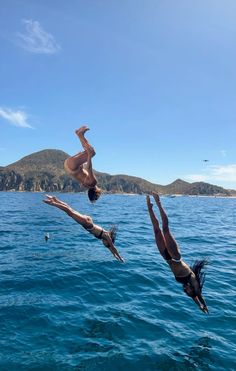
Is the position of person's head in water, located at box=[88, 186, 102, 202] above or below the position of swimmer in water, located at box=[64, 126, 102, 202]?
below

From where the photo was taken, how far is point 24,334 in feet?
36.1

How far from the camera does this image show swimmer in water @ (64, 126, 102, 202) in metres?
8.97

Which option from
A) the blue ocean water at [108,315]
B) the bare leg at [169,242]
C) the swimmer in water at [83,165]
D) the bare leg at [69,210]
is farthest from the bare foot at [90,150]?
the blue ocean water at [108,315]

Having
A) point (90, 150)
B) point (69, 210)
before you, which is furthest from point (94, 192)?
point (90, 150)

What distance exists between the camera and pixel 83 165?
33.2 ft

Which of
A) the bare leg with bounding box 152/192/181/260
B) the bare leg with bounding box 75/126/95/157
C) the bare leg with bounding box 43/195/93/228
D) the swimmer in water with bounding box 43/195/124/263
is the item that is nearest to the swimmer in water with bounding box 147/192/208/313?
the bare leg with bounding box 152/192/181/260

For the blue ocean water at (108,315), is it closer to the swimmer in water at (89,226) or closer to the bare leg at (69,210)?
the swimmer in water at (89,226)

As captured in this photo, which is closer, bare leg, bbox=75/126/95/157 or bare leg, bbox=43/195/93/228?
bare leg, bbox=75/126/95/157

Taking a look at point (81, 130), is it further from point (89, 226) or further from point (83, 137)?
point (89, 226)

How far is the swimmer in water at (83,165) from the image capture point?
8.97m

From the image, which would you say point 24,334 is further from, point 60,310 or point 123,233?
point 123,233

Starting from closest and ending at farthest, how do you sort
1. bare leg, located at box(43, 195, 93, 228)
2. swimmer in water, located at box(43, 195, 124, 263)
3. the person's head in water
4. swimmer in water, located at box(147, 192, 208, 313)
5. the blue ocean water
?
swimmer in water, located at box(147, 192, 208, 313) → the blue ocean water → bare leg, located at box(43, 195, 93, 228) → swimmer in water, located at box(43, 195, 124, 263) → the person's head in water

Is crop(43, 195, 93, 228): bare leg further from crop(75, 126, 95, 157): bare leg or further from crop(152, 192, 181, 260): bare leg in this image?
crop(152, 192, 181, 260): bare leg

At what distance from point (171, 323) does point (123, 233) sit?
20242 millimetres
